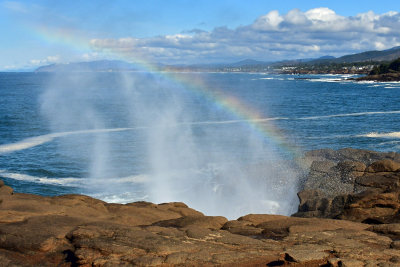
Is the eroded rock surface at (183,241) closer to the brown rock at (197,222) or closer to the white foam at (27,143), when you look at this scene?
the brown rock at (197,222)

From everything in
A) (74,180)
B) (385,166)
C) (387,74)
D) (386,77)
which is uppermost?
(387,74)

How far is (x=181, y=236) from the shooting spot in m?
10.8

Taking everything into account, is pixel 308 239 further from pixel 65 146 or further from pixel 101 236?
pixel 65 146

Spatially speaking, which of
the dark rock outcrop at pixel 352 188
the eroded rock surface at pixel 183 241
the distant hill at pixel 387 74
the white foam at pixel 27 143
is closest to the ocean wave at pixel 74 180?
the white foam at pixel 27 143

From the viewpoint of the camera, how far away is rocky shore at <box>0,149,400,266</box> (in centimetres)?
947

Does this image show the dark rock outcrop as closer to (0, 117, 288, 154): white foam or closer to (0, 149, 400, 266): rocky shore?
(0, 149, 400, 266): rocky shore

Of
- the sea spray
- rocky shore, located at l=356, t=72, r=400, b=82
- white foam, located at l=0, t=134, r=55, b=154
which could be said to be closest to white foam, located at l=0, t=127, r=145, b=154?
white foam, located at l=0, t=134, r=55, b=154

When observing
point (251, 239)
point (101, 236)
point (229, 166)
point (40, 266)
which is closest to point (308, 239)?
point (251, 239)

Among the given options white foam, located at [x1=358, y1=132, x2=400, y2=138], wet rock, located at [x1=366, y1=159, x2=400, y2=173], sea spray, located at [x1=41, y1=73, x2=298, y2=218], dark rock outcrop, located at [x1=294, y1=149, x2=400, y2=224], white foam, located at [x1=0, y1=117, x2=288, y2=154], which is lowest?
white foam, located at [x1=358, y1=132, x2=400, y2=138]

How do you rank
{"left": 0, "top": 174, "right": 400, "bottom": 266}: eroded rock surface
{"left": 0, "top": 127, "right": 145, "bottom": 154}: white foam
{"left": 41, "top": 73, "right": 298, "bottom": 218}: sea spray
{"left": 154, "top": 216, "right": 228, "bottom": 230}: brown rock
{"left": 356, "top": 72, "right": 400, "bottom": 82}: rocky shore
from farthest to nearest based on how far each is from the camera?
1. {"left": 356, "top": 72, "right": 400, "bottom": 82}: rocky shore
2. {"left": 0, "top": 127, "right": 145, "bottom": 154}: white foam
3. {"left": 41, "top": 73, "right": 298, "bottom": 218}: sea spray
4. {"left": 154, "top": 216, "right": 228, "bottom": 230}: brown rock
5. {"left": 0, "top": 174, "right": 400, "bottom": 266}: eroded rock surface

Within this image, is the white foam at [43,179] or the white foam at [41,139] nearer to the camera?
the white foam at [43,179]

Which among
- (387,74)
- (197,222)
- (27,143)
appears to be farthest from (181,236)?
(387,74)

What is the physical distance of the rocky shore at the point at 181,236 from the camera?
9469 millimetres

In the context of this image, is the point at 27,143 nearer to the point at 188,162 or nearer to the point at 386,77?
the point at 188,162
